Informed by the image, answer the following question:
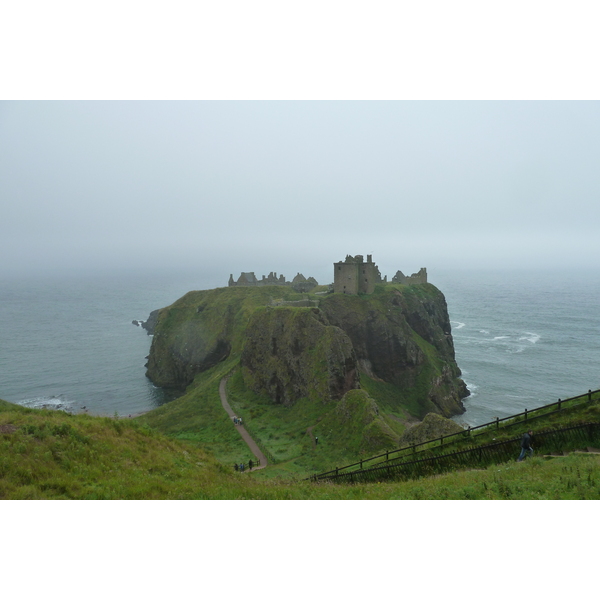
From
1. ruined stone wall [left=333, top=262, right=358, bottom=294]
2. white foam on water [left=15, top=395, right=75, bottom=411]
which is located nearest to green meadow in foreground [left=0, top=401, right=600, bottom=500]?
ruined stone wall [left=333, top=262, right=358, bottom=294]

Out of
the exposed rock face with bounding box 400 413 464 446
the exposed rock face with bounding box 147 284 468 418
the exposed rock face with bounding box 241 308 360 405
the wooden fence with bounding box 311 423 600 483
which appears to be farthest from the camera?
the exposed rock face with bounding box 147 284 468 418

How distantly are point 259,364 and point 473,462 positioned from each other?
47.0m

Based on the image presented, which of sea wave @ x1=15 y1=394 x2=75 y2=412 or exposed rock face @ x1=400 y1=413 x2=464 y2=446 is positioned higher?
exposed rock face @ x1=400 y1=413 x2=464 y2=446

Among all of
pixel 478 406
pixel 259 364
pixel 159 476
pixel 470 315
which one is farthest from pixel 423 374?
pixel 470 315

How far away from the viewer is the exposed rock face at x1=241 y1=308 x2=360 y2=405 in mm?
52906

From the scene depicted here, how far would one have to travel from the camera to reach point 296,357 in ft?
191

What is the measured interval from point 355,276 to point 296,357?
27.5 metres

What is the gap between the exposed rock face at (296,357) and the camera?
2083 inches

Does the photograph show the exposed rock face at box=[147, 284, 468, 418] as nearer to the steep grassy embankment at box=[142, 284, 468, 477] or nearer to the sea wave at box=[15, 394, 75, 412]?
the steep grassy embankment at box=[142, 284, 468, 477]

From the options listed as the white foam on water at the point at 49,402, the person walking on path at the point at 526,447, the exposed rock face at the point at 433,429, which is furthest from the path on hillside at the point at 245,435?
the white foam on water at the point at 49,402

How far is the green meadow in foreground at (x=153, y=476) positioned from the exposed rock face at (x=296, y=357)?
1340 inches

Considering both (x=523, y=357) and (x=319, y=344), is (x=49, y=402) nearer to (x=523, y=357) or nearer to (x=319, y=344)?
(x=319, y=344)

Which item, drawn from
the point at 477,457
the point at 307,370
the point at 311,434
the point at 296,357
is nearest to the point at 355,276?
the point at 296,357

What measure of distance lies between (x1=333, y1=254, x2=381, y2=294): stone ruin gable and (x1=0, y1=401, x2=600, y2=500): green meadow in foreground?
61.7 meters
